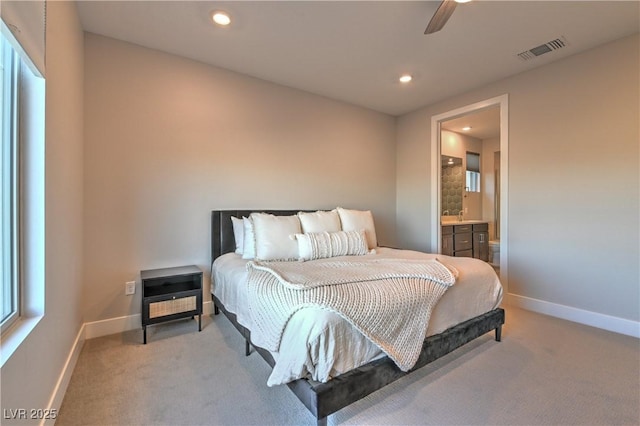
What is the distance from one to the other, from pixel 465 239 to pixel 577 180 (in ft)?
7.43

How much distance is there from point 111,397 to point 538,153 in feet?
14.2

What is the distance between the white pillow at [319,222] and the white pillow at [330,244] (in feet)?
0.45

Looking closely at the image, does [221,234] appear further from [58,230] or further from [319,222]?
[58,230]

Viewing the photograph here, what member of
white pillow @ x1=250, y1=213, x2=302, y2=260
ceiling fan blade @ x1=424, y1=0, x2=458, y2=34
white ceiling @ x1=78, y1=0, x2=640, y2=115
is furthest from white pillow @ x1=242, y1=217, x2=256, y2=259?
ceiling fan blade @ x1=424, y1=0, x2=458, y2=34

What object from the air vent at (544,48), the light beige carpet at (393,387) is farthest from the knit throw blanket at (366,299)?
the air vent at (544,48)

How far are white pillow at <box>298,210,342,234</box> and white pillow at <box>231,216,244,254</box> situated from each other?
629 millimetres

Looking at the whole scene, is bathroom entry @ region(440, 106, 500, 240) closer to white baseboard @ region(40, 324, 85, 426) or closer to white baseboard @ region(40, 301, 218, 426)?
white baseboard @ region(40, 301, 218, 426)

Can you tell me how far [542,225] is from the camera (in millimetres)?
3150

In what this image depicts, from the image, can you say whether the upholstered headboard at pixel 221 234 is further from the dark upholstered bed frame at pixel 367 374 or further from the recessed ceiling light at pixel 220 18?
the recessed ceiling light at pixel 220 18

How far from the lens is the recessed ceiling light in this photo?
2.30 m

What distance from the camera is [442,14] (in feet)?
6.19

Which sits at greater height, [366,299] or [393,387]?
[366,299]

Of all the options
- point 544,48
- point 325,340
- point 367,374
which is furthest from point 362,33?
point 367,374

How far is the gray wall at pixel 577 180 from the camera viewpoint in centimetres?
263
